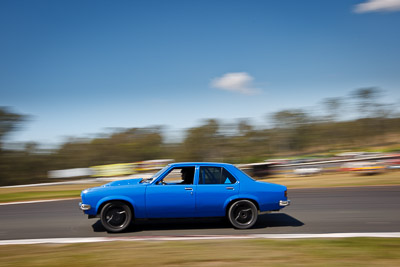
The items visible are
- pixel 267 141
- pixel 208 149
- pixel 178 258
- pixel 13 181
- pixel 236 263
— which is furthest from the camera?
pixel 267 141

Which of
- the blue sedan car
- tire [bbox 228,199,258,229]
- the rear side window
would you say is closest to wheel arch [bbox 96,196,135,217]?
the blue sedan car

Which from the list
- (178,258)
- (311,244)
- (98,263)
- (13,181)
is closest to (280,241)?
(311,244)

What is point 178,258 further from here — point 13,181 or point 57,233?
point 13,181

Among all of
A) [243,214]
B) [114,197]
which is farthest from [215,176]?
[114,197]

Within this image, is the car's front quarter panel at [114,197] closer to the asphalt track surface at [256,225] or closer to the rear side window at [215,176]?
the asphalt track surface at [256,225]

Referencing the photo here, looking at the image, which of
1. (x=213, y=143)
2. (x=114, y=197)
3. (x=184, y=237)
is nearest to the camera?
(x=184, y=237)

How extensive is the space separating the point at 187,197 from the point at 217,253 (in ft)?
6.82

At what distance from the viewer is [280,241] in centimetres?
628

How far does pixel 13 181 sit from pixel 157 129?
20.7 m

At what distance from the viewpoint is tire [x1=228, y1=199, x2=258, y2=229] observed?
755cm

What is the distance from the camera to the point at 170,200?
7355 mm

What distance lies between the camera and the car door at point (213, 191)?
7445 millimetres

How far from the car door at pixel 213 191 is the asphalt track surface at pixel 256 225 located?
18.0 inches

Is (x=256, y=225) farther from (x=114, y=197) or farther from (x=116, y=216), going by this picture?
(x=114, y=197)
